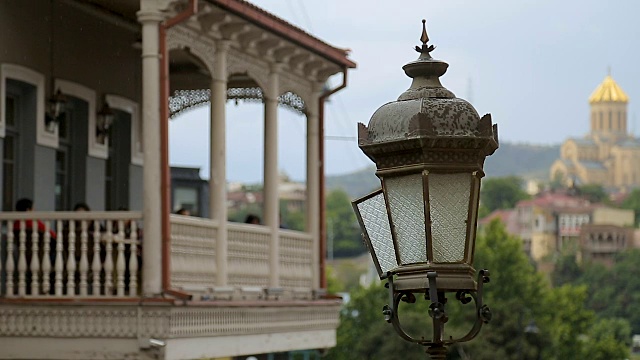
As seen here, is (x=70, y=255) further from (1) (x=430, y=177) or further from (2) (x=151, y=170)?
(1) (x=430, y=177)

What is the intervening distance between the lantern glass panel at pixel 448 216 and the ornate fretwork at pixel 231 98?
13.9m

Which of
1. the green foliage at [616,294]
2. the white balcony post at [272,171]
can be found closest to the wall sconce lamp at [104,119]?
the white balcony post at [272,171]

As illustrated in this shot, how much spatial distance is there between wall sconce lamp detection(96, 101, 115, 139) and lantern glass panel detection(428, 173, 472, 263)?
13.2 metres

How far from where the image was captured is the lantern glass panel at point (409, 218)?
7.38m

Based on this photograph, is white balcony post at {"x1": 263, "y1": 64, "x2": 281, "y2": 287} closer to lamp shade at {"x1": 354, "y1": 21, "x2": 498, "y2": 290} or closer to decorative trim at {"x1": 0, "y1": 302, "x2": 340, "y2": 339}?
decorative trim at {"x1": 0, "y1": 302, "x2": 340, "y2": 339}

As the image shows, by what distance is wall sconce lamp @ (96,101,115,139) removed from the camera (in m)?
20.2

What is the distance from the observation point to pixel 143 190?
640 inches

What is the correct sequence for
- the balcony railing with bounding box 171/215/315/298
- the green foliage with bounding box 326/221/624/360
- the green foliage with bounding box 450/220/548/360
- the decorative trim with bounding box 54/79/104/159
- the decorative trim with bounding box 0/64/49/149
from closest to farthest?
the balcony railing with bounding box 171/215/315/298 → the decorative trim with bounding box 0/64/49/149 → the decorative trim with bounding box 54/79/104/159 → the green foliage with bounding box 326/221/624/360 → the green foliage with bounding box 450/220/548/360

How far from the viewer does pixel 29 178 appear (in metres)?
18.2

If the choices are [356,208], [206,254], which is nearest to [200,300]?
[206,254]

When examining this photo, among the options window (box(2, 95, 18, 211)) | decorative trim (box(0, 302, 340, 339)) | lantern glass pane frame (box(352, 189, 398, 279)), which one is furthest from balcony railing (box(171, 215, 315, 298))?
lantern glass pane frame (box(352, 189, 398, 279))

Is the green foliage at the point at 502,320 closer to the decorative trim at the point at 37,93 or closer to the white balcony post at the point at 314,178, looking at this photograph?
the white balcony post at the point at 314,178

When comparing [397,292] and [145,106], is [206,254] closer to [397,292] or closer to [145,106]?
[145,106]

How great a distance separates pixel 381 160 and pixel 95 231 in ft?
28.7
